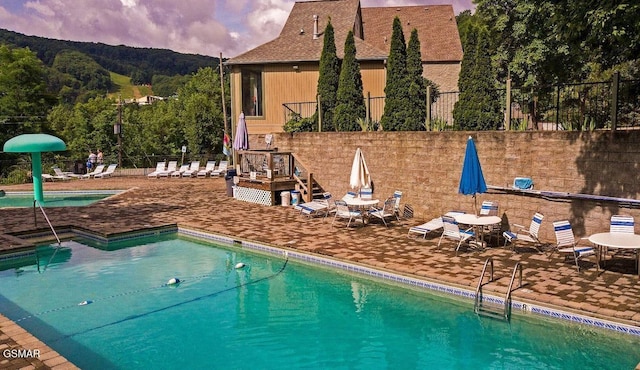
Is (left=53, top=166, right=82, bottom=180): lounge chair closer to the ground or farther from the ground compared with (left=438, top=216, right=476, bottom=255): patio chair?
farther from the ground

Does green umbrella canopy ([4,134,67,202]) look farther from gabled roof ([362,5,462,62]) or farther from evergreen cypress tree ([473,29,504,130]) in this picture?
gabled roof ([362,5,462,62])

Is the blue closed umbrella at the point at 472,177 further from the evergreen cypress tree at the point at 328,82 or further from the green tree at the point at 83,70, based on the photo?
the green tree at the point at 83,70

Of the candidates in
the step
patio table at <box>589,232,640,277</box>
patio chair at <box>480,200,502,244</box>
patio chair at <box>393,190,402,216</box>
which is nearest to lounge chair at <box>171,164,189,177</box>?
patio chair at <box>393,190,402,216</box>

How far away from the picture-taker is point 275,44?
2577 centimetres

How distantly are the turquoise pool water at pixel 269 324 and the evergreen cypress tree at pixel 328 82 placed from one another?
9.04 metres

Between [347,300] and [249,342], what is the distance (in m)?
2.21

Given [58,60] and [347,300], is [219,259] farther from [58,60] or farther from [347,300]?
[58,60]

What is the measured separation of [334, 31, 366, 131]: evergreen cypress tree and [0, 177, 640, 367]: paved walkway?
156 inches

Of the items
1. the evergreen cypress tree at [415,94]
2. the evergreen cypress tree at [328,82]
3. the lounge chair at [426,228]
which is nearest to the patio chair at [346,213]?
the lounge chair at [426,228]

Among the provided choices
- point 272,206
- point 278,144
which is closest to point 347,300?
point 272,206

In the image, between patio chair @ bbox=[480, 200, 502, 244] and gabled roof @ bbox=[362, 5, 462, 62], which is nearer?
patio chair @ bbox=[480, 200, 502, 244]

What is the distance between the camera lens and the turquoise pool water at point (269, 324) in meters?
6.83

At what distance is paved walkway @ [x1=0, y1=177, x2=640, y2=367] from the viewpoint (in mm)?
7918

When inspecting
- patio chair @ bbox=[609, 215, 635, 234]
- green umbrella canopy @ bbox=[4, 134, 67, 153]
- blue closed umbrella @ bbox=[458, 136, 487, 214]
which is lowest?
patio chair @ bbox=[609, 215, 635, 234]
